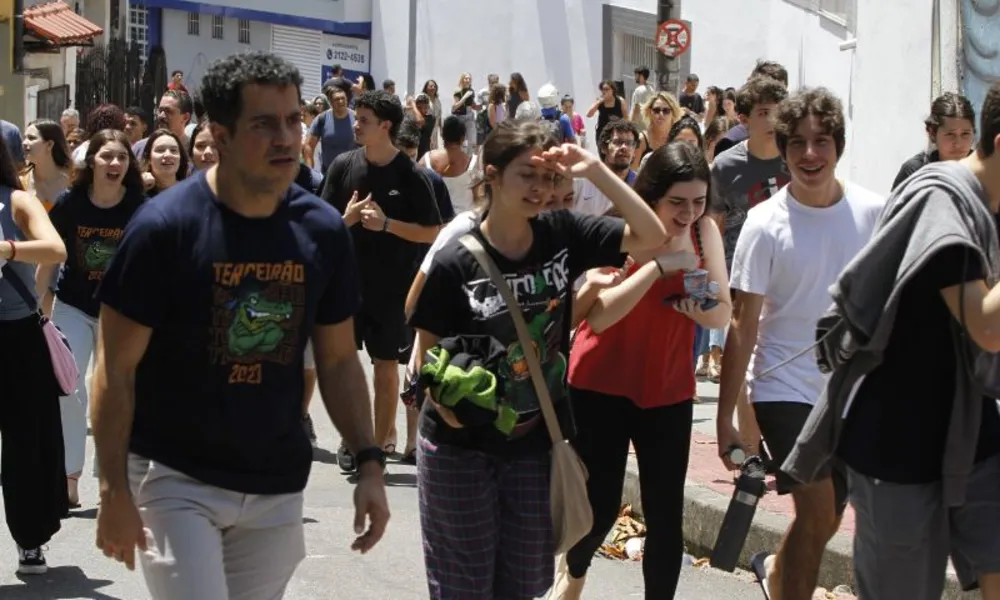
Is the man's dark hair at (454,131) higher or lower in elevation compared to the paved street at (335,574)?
higher

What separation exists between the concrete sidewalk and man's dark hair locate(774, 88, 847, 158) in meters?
1.92

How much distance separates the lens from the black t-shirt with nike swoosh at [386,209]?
33.3 ft

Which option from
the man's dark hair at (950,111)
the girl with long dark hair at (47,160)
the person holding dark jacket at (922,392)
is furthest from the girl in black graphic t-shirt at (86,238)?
the person holding dark jacket at (922,392)

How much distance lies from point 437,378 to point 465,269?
15.1 inches

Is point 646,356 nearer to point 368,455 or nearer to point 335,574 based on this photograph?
point 368,455

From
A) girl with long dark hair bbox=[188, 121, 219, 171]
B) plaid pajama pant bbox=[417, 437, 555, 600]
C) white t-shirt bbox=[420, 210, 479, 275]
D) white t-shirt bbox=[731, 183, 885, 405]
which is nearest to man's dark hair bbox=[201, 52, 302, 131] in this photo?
white t-shirt bbox=[420, 210, 479, 275]

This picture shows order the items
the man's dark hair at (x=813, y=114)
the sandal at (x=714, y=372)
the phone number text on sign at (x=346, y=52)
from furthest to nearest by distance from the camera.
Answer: the phone number text on sign at (x=346, y=52), the sandal at (x=714, y=372), the man's dark hair at (x=813, y=114)

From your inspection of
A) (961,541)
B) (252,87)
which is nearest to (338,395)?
(252,87)

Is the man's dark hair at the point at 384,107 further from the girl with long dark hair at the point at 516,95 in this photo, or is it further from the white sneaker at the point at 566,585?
the girl with long dark hair at the point at 516,95

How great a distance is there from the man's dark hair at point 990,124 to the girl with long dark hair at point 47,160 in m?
6.32

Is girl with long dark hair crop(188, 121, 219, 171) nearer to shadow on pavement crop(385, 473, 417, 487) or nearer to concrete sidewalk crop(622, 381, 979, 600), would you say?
shadow on pavement crop(385, 473, 417, 487)

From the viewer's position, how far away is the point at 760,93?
964cm

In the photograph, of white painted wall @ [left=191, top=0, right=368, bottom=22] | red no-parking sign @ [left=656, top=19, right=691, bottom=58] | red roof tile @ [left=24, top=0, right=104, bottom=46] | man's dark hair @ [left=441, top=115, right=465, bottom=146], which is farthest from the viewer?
white painted wall @ [left=191, top=0, right=368, bottom=22]

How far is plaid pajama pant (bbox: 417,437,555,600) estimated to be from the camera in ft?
17.6
